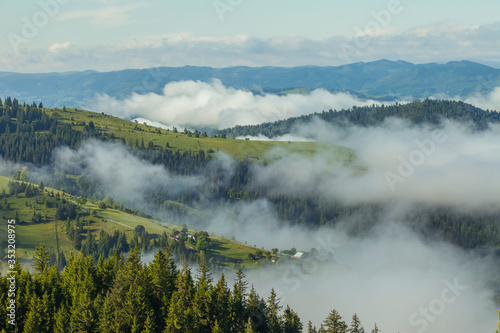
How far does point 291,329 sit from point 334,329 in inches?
442

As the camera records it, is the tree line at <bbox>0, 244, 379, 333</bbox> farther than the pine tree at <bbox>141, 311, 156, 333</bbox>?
No

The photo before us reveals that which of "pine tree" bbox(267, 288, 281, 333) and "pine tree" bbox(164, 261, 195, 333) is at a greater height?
"pine tree" bbox(164, 261, 195, 333)

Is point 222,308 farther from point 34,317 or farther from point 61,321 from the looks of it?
point 34,317

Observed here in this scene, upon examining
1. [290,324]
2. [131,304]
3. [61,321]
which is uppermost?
[131,304]

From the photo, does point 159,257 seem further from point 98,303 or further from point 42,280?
point 42,280

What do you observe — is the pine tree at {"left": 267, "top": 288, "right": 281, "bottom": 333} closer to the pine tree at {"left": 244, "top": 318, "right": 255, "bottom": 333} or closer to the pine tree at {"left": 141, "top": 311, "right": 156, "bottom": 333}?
the pine tree at {"left": 244, "top": 318, "right": 255, "bottom": 333}

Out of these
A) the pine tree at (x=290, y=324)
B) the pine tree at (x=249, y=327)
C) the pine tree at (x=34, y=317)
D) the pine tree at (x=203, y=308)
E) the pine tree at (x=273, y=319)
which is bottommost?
the pine tree at (x=290, y=324)

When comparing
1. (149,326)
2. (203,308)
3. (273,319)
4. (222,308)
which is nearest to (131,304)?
(149,326)

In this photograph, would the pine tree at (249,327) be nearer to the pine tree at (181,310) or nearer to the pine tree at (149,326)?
the pine tree at (181,310)

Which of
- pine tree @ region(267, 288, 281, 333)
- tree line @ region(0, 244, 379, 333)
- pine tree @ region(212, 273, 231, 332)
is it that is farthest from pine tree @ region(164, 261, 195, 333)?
pine tree @ region(267, 288, 281, 333)

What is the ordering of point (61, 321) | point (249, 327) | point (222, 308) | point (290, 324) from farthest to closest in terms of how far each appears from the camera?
point (290, 324), point (222, 308), point (249, 327), point (61, 321)

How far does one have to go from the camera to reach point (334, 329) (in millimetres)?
102812

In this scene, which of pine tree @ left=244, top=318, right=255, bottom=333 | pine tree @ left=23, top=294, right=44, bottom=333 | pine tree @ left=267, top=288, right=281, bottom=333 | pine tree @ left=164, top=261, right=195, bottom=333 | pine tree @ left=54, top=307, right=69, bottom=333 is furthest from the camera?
pine tree @ left=267, top=288, right=281, bottom=333

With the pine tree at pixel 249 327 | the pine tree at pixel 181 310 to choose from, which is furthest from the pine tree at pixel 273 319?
the pine tree at pixel 181 310
